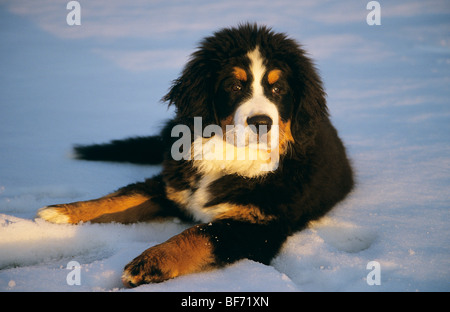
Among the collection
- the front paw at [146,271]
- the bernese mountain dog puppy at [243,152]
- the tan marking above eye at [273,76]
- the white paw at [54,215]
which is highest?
the tan marking above eye at [273,76]

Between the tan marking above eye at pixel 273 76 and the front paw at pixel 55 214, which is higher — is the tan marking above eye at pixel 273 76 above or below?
above

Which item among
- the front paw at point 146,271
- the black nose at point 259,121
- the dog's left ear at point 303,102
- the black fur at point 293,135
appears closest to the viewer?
the front paw at point 146,271

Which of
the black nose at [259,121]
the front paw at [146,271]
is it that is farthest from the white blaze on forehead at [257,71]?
the front paw at [146,271]

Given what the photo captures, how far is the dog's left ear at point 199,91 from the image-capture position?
90.8 inches

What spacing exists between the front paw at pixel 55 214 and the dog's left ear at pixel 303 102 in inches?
56.2

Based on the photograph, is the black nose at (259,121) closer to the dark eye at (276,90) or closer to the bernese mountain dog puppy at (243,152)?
the bernese mountain dog puppy at (243,152)

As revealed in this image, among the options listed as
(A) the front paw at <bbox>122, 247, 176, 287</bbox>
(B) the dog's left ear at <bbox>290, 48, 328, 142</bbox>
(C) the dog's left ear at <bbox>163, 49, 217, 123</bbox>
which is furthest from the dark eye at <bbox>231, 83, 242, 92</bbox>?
(A) the front paw at <bbox>122, 247, 176, 287</bbox>

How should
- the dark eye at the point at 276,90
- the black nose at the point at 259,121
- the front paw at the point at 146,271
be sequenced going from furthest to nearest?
the dark eye at the point at 276,90, the black nose at the point at 259,121, the front paw at the point at 146,271

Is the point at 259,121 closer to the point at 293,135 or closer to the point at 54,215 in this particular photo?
the point at 293,135

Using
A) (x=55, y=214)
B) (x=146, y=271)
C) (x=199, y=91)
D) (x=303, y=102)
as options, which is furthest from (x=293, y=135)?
(x=55, y=214)

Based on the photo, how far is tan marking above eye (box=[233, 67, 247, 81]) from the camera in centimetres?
220

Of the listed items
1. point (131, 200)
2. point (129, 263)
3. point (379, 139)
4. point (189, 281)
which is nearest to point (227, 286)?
point (189, 281)

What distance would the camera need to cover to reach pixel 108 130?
14.8 feet

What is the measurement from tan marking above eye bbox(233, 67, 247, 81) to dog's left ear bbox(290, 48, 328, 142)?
0.33m
